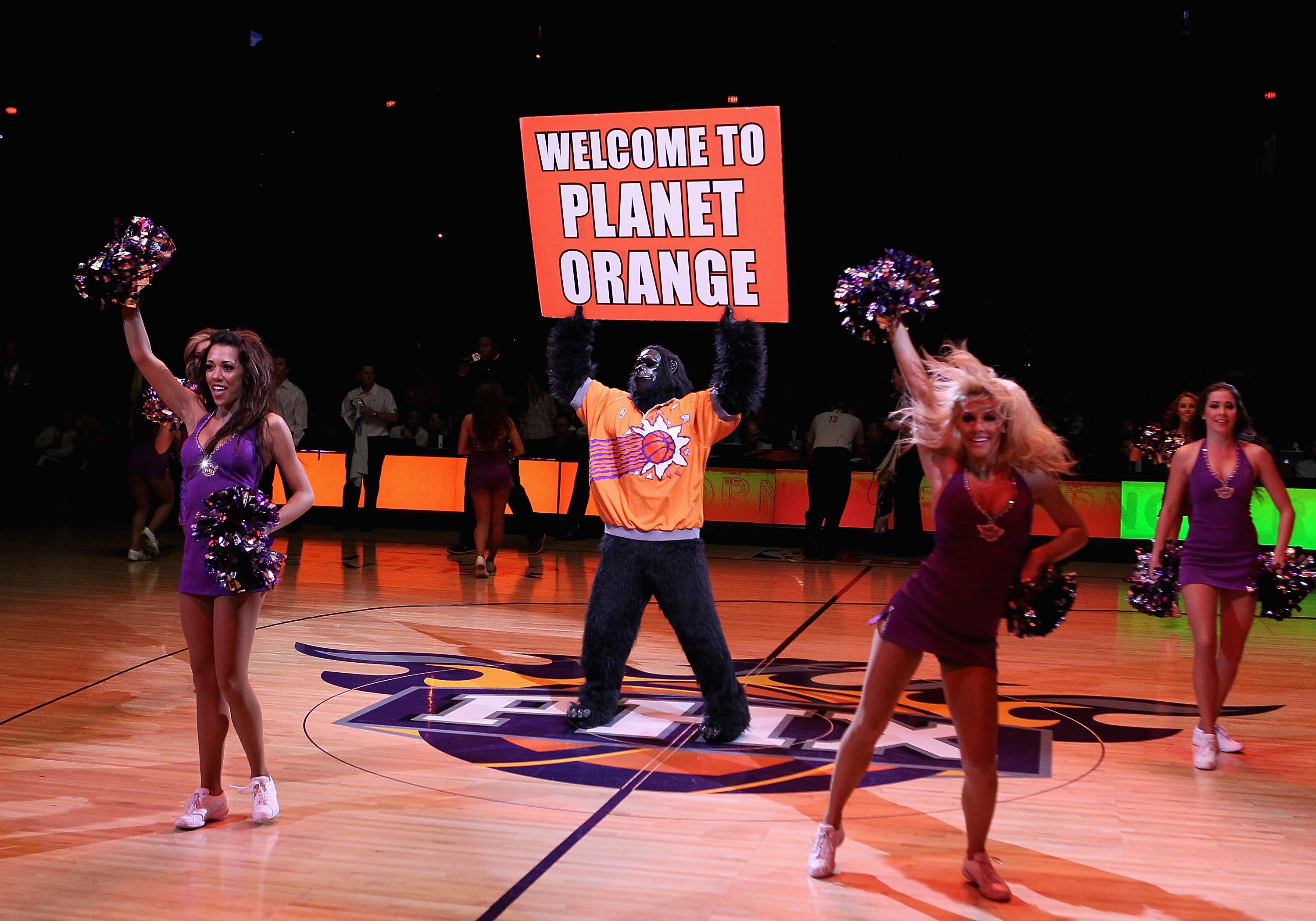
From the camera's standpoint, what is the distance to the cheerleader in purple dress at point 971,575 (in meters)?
3.16

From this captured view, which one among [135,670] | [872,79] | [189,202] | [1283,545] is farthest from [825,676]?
[189,202]

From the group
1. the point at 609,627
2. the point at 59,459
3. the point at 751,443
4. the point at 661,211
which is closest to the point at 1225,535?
the point at 609,627

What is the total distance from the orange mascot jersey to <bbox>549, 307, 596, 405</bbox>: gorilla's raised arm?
0.44 ft

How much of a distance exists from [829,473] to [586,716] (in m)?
6.72

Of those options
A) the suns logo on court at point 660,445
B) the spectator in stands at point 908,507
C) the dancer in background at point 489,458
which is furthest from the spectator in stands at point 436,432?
the suns logo on court at point 660,445

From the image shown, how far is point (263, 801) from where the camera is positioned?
3693 millimetres

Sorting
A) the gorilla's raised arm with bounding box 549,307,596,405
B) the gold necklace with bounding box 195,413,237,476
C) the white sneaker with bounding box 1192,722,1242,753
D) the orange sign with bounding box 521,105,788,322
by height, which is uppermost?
the orange sign with bounding box 521,105,788,322

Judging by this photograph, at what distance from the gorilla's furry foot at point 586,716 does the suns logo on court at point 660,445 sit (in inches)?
39.9

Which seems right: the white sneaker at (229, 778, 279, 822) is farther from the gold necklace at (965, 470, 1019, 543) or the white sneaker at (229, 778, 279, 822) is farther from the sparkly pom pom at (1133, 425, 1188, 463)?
the sparkly pom pom at (1133, 425, 1188, 463)

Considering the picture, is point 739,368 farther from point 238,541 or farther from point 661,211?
point 661,211

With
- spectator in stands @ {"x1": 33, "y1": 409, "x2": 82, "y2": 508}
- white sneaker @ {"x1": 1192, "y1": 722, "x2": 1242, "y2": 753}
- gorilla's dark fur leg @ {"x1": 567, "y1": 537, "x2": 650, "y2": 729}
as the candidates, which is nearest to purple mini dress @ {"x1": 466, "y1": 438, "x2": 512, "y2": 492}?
gorilla's dark fur leg @ {"x1": 567, "y1": 537, "x2": 650, "y2": 729}

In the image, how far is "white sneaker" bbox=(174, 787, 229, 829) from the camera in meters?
3.62

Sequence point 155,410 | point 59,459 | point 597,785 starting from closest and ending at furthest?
point 597,785 < point 155,410 < point 59,459

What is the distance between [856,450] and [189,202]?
346 inches
